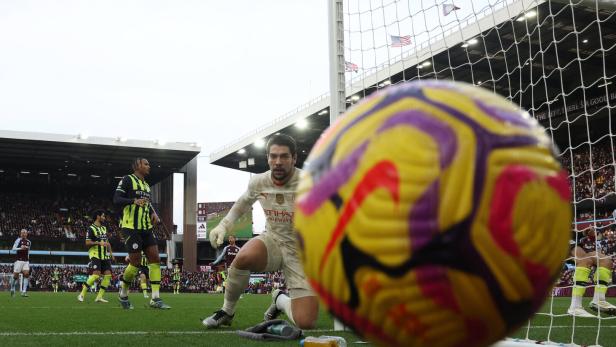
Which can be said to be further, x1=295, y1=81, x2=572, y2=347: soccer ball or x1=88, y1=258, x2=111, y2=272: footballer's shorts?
x1=88, y1=258, x2=111, y2=272: footballer's shorts

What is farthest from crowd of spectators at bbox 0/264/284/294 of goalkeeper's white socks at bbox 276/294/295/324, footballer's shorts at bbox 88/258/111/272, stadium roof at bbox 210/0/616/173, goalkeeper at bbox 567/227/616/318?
goalkeeper's white socks at bbox 276/294/295/324

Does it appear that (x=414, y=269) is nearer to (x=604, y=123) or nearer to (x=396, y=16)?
(x=396, y=16)

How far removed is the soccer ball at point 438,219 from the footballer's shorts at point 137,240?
7049 mm

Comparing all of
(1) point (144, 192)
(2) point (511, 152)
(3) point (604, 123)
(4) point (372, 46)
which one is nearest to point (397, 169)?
(2) point (511, 152)

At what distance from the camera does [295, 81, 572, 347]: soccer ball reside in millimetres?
1337

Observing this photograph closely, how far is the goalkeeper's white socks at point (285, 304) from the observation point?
463 cm

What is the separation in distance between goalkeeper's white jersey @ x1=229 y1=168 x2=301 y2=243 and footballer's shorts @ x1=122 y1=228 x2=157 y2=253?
3766 mm

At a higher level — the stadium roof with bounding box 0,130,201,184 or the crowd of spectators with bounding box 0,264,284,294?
the stadium roof with bounding box 0,130,201,184

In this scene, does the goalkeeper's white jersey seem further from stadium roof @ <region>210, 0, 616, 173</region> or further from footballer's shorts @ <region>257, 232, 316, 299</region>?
stadium roof @ <region>210, 0, 616, 173</region>

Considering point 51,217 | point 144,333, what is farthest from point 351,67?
point 51,217

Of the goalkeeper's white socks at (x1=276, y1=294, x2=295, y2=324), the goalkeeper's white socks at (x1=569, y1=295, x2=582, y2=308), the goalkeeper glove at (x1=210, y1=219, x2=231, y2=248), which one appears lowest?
the goalkeeper's white socks at (x1=569, y1=295, x2=582, y2=308)

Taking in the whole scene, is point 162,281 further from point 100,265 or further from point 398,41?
point 398,41

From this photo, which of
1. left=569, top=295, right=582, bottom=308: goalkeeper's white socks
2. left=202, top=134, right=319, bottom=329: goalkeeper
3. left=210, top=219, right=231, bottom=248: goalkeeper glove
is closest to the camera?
left=210, top=219, right=231, bottom=248: goalkeeper glove

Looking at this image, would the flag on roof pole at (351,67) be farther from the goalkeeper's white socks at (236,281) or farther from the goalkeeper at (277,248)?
the goalkeeper's white socks at (236,281)
